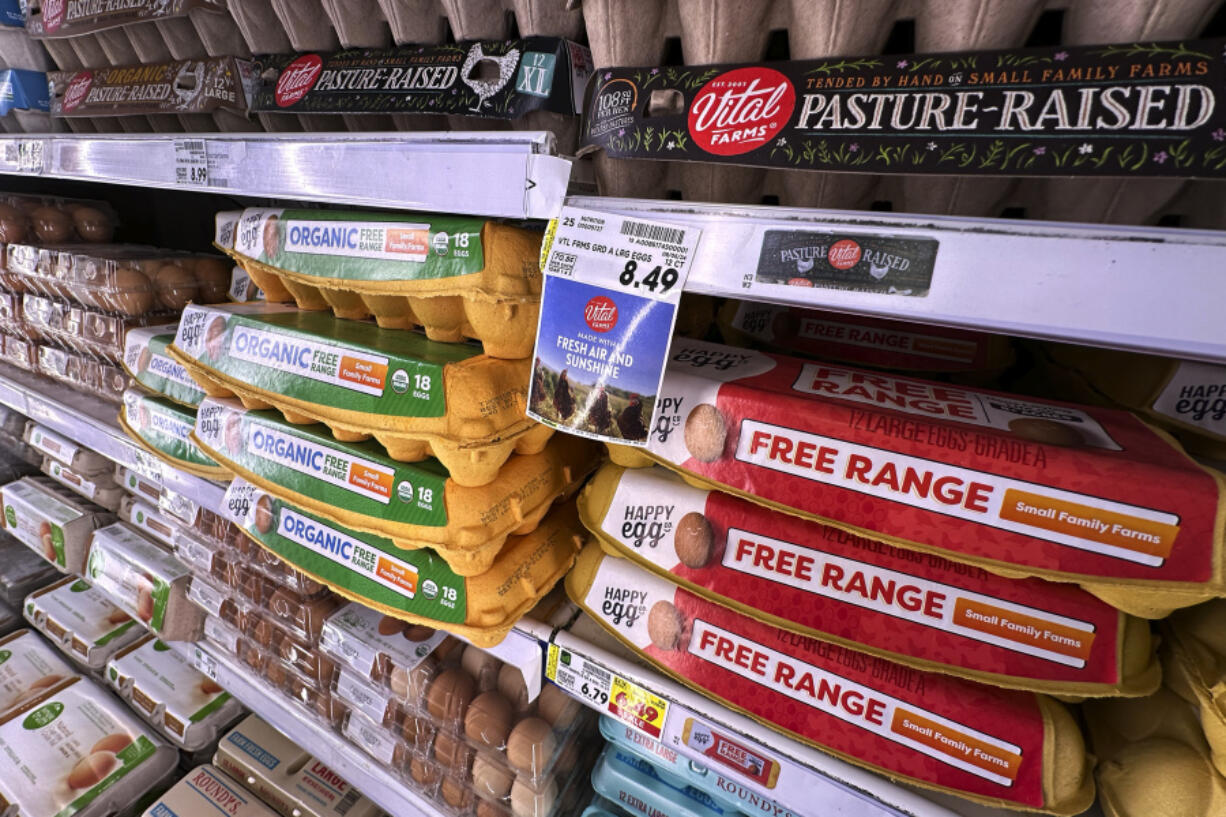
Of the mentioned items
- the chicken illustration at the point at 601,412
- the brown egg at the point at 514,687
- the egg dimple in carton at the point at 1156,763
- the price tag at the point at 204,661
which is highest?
the chicken illustration at the point at 601,412

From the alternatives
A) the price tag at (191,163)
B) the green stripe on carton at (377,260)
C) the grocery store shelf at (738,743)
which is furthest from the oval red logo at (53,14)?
the grocery store shelf at (738,743)

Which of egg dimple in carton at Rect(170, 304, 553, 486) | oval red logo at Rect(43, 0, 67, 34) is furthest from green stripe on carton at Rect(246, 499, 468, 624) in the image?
oval red logo at Rect(43, 0, 67, 34)

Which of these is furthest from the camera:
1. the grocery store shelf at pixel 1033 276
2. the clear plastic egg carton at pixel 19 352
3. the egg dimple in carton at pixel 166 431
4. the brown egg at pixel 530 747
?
the clear plastic egg carton at pixel 19 352

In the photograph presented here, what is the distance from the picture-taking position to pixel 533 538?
3.22 ft

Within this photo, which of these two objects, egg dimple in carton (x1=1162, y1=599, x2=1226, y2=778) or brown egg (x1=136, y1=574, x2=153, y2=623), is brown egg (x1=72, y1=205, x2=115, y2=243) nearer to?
brown egg (x1=136, y1=574, x2=153, y2=623)

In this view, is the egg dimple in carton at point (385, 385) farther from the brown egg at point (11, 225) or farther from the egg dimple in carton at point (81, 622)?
the egg dimple in carton at point (81, 622)

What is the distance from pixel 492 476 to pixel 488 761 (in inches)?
23.1

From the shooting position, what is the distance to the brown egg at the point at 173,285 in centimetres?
144

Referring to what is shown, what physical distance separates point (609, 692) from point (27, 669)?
2.35 m

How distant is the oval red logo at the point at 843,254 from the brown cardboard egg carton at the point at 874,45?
0.55ft

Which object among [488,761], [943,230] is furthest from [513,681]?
[943,230]

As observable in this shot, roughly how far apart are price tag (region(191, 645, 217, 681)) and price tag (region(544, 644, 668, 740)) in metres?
1.18

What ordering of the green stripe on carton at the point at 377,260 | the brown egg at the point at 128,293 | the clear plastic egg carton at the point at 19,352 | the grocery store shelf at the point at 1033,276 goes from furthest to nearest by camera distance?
the clear plastic egg carton at the point at 19,352 < the brown egg at the point at 128,293 < the green stripe on carton at the point at 377,260 < the grocery store shelf at the point at 1033,276

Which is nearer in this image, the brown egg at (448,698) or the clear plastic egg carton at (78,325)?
the brown egg at (448,698)
